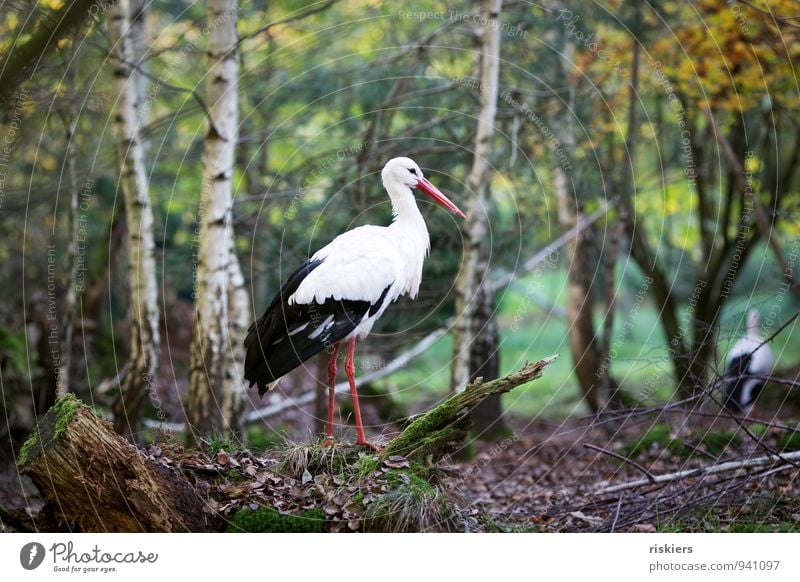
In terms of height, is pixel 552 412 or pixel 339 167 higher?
pixel 339 167

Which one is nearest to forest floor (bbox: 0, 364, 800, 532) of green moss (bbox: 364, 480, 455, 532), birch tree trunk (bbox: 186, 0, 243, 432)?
green moss (bbox: 364, 480, 455, 532)

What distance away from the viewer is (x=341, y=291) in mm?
6719

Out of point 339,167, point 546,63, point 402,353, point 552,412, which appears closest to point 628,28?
point 546,63

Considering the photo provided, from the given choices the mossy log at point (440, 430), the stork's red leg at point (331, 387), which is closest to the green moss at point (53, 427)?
the stork's red leg at point (331, 387)

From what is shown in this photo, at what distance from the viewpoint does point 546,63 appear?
1141 centimetres

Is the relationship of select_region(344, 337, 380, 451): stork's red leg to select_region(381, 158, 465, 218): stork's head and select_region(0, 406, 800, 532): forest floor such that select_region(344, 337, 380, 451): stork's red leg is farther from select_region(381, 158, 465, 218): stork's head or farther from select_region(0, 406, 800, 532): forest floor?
select_region(381, 158, 465, 218): stork's head

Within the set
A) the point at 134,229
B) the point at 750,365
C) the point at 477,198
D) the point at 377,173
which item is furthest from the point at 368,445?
the point at 750,365

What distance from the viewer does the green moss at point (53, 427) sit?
5527mm

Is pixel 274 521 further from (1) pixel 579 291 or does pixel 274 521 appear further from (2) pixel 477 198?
(1) pixel 579 291

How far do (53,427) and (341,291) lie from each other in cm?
221

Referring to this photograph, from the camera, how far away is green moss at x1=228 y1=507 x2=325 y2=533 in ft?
19.4

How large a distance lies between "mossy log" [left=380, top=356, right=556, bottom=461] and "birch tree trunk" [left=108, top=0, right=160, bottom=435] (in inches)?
131

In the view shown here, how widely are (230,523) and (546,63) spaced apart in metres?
7.61
